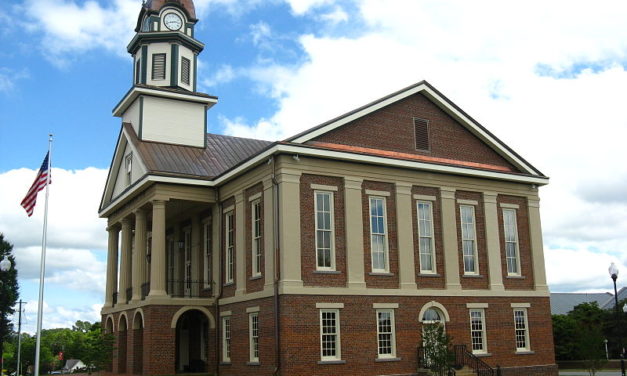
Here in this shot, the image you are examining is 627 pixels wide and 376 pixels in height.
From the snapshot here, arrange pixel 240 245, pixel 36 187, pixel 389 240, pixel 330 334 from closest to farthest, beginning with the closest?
1. pixel 330 334
2. pixel 36 187
3. pixel 389 240
4. pixel 240 245

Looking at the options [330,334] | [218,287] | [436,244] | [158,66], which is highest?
[158,66]

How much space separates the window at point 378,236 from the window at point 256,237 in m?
4.98

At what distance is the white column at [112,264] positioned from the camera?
40219 mm

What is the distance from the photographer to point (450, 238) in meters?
32.4

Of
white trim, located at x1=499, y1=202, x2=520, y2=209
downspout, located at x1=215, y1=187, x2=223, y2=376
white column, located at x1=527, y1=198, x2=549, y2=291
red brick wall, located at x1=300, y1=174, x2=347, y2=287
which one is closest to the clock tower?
downspout, located at x1=215, y1=187, x2=223, y2=376

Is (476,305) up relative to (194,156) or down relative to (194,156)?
down

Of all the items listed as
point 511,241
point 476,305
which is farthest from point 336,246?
point 511,241

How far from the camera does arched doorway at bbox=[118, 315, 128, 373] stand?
36.9 meters

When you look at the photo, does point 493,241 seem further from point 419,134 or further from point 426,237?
point 419,134

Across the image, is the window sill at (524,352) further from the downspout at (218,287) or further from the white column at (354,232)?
the downspout at (218,287)

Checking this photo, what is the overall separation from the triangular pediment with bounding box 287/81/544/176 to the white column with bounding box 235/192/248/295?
4.80 m

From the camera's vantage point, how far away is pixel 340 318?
28.5m

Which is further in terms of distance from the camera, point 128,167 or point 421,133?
point 128,167

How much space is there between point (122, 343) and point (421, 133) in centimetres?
1936
